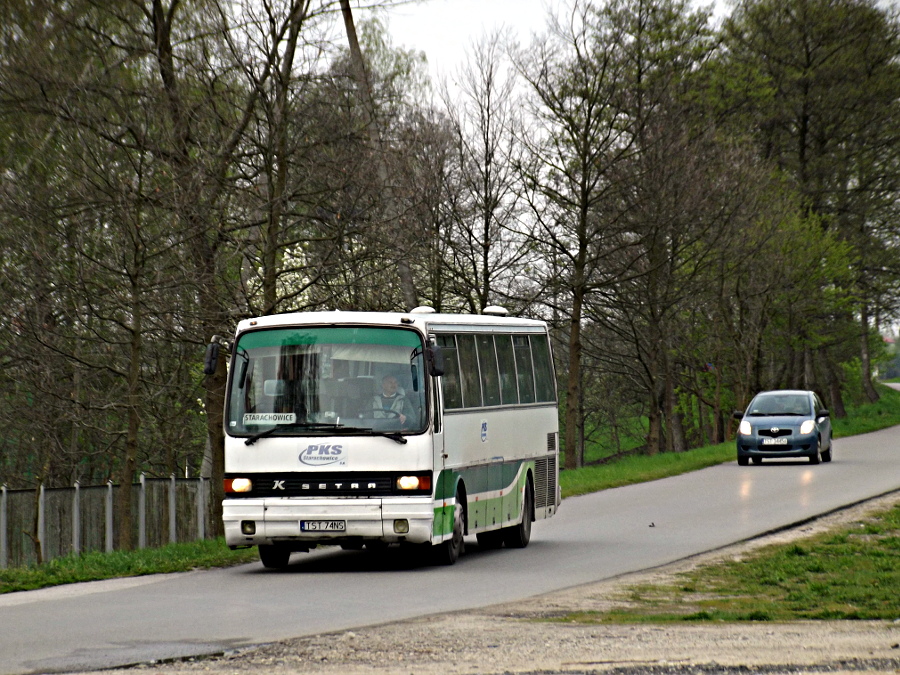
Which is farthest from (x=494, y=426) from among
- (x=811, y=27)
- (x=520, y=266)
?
(x=811, y=27)

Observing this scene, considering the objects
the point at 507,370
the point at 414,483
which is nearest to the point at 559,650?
the point at 414,483

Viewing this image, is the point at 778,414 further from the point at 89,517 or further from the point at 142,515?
the point at 89,517

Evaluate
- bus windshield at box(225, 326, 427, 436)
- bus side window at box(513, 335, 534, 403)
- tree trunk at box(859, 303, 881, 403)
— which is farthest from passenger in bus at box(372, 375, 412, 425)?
tree trunk at box(859, 303, 881, 403)

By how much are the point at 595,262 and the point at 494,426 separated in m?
17.3

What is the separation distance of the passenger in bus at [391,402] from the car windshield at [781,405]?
20.9 meters

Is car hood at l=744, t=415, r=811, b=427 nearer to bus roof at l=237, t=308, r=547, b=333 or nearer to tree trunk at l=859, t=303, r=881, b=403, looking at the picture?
bus roof at l=237, t=308, r=547, b=333

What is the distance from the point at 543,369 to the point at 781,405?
54.0 ft

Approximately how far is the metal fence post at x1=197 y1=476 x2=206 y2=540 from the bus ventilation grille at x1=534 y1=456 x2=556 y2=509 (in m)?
10.8

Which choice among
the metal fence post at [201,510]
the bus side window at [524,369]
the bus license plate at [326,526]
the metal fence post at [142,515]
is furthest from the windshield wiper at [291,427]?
the metal fence post at [201,510]

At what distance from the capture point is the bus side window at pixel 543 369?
64.4 ft

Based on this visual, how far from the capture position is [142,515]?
93.9 ft

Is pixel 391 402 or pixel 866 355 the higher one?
pixel 866 355

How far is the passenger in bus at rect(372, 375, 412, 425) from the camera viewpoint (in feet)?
49.5

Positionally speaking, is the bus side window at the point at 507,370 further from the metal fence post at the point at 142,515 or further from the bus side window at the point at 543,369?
the metal fence post at the point at 142,515
